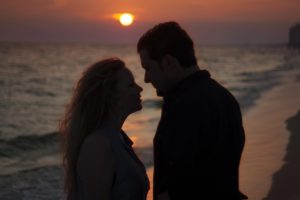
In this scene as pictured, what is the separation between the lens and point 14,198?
32.6 ft

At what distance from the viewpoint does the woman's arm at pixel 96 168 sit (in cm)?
275

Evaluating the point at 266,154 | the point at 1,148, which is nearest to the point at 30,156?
the point at 1,148

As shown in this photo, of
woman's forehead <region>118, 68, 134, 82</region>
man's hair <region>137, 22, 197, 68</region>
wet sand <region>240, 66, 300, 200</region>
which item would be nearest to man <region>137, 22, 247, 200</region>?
man's hair <region>137, 22, 197, 68</region>

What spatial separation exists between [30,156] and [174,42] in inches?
514

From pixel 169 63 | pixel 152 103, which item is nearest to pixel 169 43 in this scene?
pixel 169 63

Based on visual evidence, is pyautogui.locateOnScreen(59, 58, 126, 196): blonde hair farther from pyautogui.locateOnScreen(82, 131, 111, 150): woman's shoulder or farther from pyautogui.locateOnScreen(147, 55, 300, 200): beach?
pyautogui.locateOnScreen(147, 55, 300, 200): beach

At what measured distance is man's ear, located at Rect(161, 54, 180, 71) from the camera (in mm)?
2789

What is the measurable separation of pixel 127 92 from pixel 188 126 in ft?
1.74

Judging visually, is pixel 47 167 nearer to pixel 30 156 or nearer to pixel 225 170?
pixel 30 156

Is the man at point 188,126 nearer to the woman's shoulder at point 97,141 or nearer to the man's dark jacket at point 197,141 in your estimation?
the man's dark jacket at point 197,141

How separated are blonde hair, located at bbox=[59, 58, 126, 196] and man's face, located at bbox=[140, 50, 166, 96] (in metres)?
0.22

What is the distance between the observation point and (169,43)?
2.77 m

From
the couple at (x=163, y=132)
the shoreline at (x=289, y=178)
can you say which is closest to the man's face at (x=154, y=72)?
the couple at (x=163, y=132)

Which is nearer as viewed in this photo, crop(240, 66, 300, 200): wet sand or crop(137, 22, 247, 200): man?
crop(137, 22, 247, 200): man
